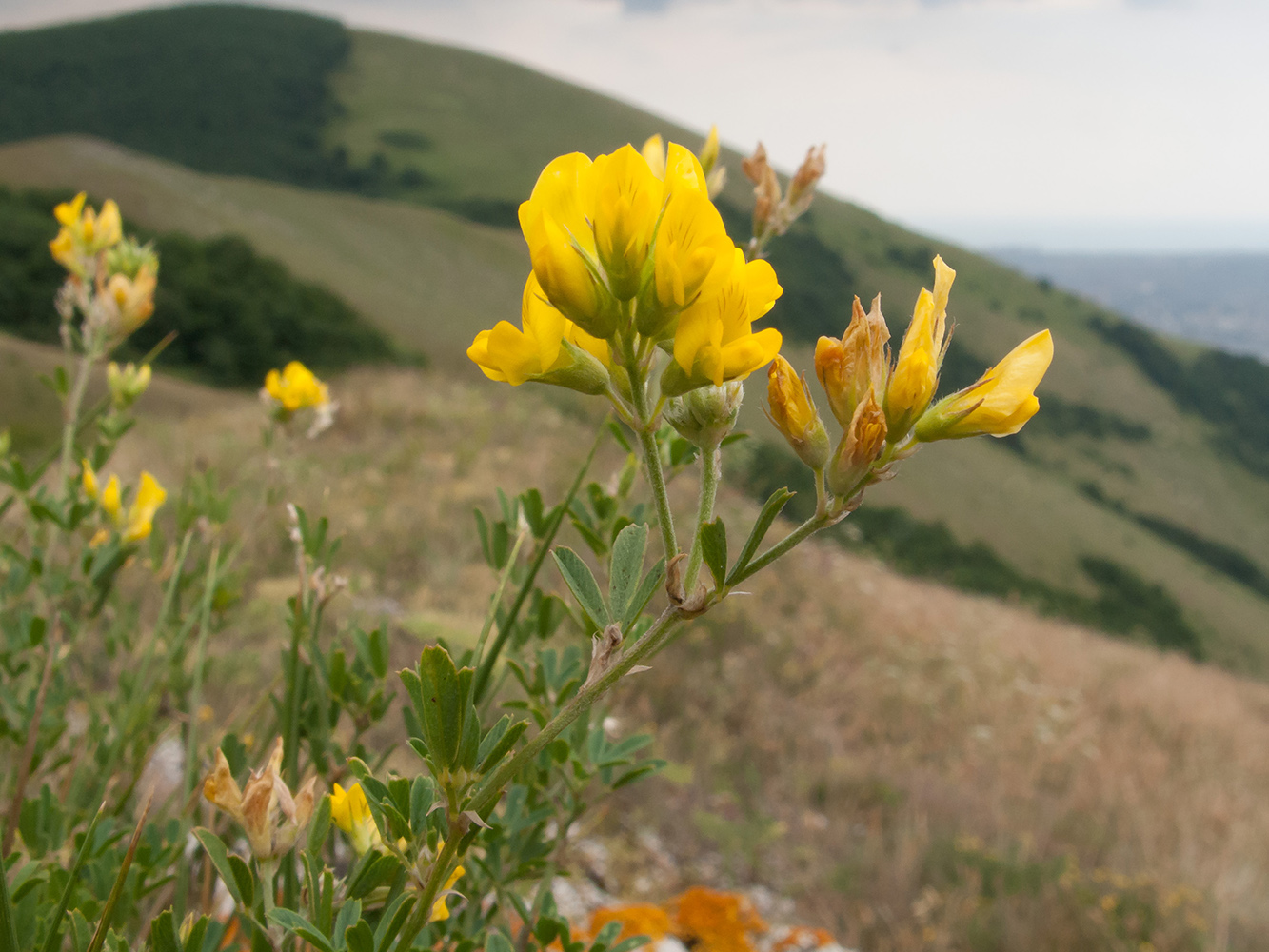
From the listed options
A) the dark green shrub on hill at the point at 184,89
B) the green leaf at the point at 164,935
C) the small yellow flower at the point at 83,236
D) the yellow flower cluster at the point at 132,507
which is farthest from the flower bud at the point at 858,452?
the dark green shrub on hill at the point at 184,89

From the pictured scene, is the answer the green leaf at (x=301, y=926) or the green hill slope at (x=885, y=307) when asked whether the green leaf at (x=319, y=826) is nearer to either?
the green leaf at (x=301, y=926)

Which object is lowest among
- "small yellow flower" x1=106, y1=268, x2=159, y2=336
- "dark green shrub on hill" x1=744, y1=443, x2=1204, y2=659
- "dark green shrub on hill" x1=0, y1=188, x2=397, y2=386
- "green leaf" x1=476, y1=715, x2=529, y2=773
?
"dark green shrub on hill" x1=744, y1=443, x2=1204, y2=659

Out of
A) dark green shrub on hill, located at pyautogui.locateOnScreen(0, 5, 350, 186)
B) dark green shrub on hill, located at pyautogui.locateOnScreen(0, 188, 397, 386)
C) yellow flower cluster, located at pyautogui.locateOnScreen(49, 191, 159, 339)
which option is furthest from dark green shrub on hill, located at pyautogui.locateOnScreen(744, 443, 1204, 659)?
dark green shrub on hill, located at pyautogui.locateOnScreen(0, 5, 350, 186)

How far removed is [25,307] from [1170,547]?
48.8 meters

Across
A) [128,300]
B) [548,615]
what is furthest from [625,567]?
[128,300]

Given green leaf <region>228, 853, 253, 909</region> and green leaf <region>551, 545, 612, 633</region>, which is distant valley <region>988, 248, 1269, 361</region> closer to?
green leaf <region>551, 545, 612, 633</region>

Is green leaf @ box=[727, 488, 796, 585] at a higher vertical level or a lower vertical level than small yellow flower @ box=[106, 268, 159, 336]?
higher

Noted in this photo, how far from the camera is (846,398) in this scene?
1.86 feet

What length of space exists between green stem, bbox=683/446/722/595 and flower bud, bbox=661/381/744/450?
12 millimetres

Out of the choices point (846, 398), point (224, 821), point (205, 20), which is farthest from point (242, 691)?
point (205, 20)

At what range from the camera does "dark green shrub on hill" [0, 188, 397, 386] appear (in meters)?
16.1

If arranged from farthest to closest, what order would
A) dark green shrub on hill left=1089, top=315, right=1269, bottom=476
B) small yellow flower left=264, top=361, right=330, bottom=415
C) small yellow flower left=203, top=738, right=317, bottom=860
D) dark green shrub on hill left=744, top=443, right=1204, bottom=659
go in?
dark green shrub on hill left=1089, top=315, right=1269, bottom=476 < dark green shrub on hill left=744, top=443, right=1204, bottom=659 < small yellow flower left=264, top=361, right=330, bottom=415 < small yellow flower left=203, top=738, right=317, bottom=860

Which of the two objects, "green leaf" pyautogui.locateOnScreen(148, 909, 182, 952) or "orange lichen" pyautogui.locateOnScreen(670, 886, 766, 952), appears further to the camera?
"orange lichen" pyautogui.locateOnScreen(670, 886, 766, 952)

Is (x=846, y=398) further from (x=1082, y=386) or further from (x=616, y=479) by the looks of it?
(x=1082, y=386)
